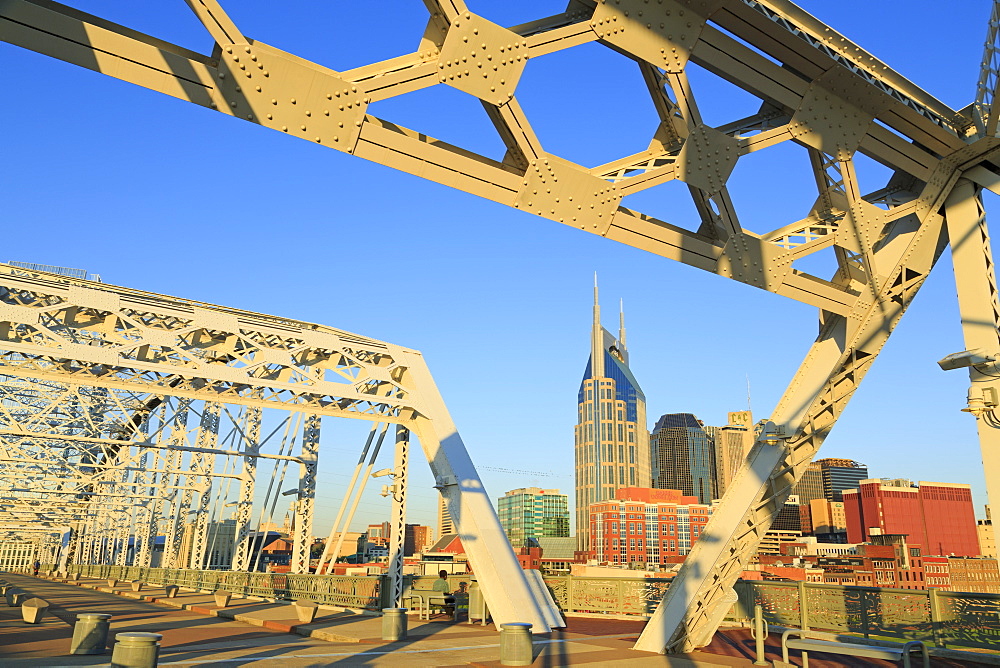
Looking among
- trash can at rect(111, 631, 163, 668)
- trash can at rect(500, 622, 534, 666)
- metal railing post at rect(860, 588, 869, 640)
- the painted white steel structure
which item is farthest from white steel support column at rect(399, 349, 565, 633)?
trash can at rect(111, 631, 163, 668)

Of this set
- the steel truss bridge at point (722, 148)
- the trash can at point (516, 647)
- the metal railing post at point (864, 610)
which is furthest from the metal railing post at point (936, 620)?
the trash can at point (516, 647)

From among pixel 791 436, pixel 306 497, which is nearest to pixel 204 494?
pixel 306 497

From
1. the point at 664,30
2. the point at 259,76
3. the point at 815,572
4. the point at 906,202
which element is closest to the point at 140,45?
the point at 259,76

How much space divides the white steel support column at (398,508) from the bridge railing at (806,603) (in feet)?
1.30

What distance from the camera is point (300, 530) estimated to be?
2491 cm

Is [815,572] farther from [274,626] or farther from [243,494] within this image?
[274,626]

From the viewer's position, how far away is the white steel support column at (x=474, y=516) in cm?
1599

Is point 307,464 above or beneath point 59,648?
above

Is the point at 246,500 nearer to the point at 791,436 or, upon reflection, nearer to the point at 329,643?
the point at 329,643

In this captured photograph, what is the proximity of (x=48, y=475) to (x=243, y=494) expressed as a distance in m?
22.7

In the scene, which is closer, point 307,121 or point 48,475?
point 307,121

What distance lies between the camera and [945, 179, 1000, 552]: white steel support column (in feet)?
26.1

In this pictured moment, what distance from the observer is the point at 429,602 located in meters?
19.9

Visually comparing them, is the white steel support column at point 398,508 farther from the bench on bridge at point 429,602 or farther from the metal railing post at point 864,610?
the metal railing post at point 864,610
